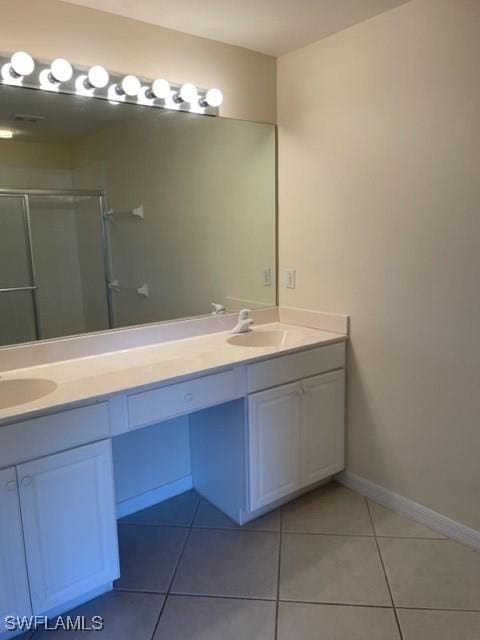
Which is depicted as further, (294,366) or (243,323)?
(243,323)

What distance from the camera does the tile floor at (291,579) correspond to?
5.24ft

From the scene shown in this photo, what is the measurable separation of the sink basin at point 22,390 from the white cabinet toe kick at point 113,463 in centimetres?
30

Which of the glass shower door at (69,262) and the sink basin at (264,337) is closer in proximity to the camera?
the glass shower door at (69,262)

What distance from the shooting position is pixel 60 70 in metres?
1.79

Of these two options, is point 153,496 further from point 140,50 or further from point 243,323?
point 140,50

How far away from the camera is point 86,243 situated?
2021 millimetres

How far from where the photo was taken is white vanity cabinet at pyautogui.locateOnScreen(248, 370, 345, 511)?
207 cm

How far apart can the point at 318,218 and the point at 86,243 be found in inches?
45.4

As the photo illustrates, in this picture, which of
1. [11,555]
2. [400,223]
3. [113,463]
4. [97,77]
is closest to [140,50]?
[97,77]

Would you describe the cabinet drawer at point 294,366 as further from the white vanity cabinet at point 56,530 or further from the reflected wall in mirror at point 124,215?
the white vanity cabinet at point 56,530

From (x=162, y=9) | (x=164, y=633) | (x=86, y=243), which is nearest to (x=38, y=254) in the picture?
(x=86, y=243)

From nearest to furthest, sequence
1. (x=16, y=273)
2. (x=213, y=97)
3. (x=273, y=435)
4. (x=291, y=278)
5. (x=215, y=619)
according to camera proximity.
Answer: (x=215, y=619) < (x=16, y=273) < (x=273, y=435) < (x=213, y=97) < (x=291, y=278)

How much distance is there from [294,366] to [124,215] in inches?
41.0

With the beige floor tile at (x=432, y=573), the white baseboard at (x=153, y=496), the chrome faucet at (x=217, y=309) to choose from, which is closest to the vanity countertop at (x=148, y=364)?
the chrome faucet at (x=217, y=309)
